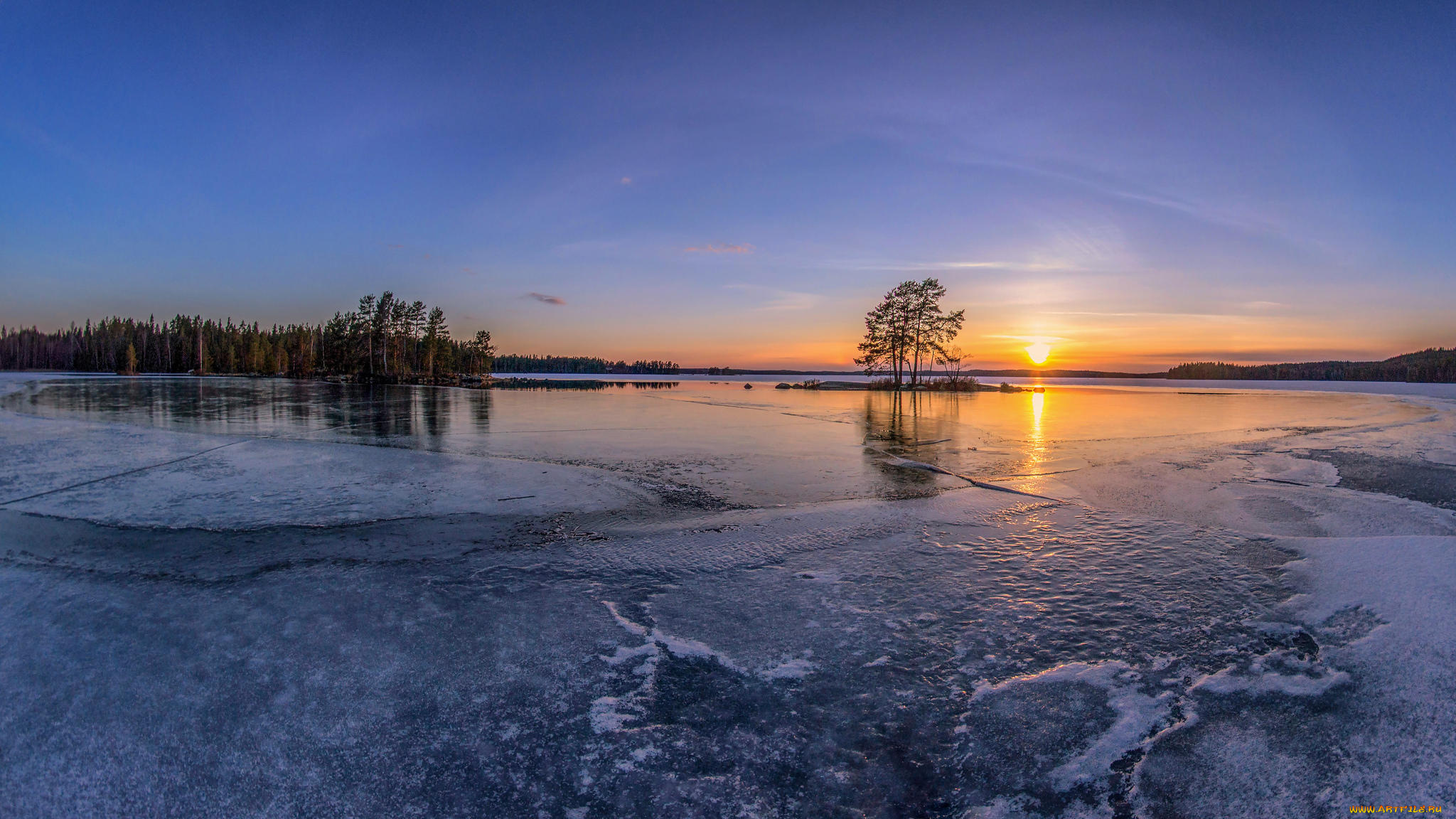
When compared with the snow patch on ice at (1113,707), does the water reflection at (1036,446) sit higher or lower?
higher

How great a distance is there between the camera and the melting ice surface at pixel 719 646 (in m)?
2.36

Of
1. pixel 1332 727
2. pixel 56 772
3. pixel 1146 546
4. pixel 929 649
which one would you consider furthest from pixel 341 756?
pixel 1146 546

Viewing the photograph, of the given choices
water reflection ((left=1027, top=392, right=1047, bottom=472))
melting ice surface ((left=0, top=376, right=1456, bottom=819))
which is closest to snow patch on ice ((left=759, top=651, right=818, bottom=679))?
melting ice surface ((left=0, top=376, right=1456, bottom=819))

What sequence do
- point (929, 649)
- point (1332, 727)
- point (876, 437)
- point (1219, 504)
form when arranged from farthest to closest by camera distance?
1. point (876, 437)
2. point (1219, 504)
3. point (929, 649)
4. point (1332, 727)

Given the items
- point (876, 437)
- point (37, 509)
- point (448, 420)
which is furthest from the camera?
point (448, 420)

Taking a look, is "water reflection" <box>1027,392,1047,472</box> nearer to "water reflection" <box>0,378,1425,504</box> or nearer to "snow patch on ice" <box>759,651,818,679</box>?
"water reflection" <box>0,378,1425,504</box>

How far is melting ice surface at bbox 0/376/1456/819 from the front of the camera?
2359 millimetres

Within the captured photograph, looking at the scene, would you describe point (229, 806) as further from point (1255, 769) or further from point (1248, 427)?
point (1248, 427)

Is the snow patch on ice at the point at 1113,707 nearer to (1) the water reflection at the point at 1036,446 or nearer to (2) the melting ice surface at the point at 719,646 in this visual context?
(2) the melting ice surface at the point at 719,646

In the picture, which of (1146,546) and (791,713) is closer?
(791,713)

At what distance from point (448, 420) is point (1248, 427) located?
75.3 ft

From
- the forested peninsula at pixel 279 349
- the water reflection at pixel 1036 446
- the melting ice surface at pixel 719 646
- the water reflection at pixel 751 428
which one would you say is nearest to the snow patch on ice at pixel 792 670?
the melting ice surface at pixel 719 646

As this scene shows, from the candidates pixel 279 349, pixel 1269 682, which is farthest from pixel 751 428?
pixel 279 349

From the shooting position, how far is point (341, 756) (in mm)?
2508
